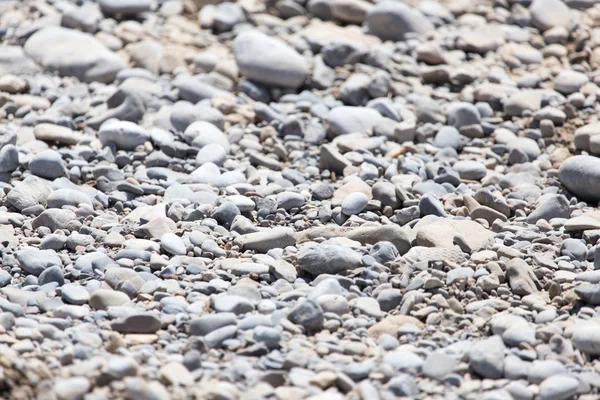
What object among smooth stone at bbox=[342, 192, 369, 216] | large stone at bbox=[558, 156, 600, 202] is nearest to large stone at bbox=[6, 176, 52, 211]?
smooth stone at bbox=[342, 192, 369, 216]

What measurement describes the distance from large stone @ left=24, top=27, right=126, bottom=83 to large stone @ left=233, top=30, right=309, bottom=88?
2.89ft

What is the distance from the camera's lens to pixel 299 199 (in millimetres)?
4457

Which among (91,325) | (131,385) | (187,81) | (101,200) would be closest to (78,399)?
(131,385)

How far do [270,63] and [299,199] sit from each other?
180 cm

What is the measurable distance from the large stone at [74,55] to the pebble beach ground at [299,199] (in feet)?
0.06

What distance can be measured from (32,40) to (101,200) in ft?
8.08

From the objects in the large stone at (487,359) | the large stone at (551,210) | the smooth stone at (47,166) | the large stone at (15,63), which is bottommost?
the large stone at (15,63)

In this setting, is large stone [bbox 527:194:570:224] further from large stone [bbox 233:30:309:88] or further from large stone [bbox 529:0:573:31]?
large stone [bbox 529:0:573:31]

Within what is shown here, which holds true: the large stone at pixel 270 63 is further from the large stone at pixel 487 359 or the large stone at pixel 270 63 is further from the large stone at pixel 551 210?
the large stone at pixel 487 359

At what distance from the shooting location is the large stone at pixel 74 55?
6.07m

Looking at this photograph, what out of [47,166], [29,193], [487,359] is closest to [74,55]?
[47,166]

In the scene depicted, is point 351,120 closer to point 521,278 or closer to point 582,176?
point 582,176

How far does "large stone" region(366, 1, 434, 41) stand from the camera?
677 centimetres

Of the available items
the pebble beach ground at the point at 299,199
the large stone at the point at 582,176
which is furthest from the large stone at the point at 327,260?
the large stone at the point at 582,176
